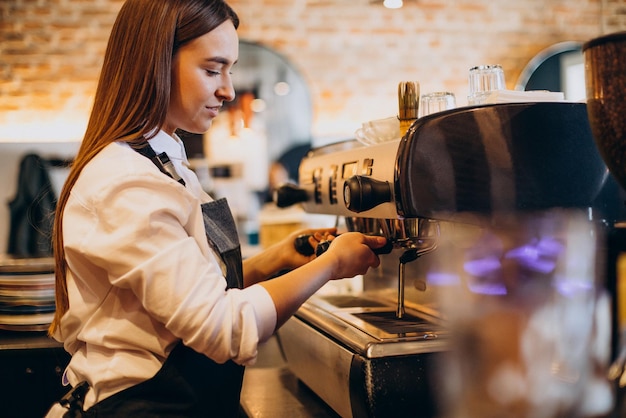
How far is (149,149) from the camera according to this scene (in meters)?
1.08

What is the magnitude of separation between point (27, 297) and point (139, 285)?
88cm

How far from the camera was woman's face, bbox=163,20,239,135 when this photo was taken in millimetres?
1103

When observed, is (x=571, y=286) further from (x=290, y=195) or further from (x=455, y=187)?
(x=290, y=195)

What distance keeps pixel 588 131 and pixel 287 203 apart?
2.68 feet

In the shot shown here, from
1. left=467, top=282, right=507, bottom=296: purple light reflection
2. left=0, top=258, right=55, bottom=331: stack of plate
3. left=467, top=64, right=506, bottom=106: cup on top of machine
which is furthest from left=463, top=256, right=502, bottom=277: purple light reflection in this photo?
left=0, top=258, right=55, bottom=331: stack of plate

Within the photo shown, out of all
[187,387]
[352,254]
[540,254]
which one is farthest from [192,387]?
[540,254]

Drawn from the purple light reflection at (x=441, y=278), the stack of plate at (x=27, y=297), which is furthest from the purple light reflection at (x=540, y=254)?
the stack of plate at (x=27, y=297)

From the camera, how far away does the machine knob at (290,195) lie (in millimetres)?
1690

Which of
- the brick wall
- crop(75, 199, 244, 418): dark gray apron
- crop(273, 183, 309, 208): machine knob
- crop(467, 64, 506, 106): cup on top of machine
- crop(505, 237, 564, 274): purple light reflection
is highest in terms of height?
the brick wall

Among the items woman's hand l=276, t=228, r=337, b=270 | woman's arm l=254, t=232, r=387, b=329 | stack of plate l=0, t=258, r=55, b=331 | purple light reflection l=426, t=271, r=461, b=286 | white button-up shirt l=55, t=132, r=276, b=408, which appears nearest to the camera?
white button-up shirt l=55, t=132, r=276, b=408

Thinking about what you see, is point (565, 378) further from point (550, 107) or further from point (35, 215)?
point (35, 215)

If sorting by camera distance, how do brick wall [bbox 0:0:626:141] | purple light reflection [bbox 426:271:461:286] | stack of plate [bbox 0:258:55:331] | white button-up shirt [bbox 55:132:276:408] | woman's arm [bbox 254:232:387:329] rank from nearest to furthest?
white button-up shirt [bbox 55:132:276:408], woman's arm [bbox 254:232:387:329], purple light reflection [bbox 426:271:461:286], stack of plate [bbox 0:258:55:331], brick wall [bbox 0:0:626:141]

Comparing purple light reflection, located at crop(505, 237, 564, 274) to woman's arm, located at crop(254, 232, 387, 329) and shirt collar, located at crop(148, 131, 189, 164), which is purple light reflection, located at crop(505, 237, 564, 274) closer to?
woman's arm, located at crop(254, 232, 387, 329)

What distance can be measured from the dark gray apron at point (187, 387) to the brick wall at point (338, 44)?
3.15 metres
